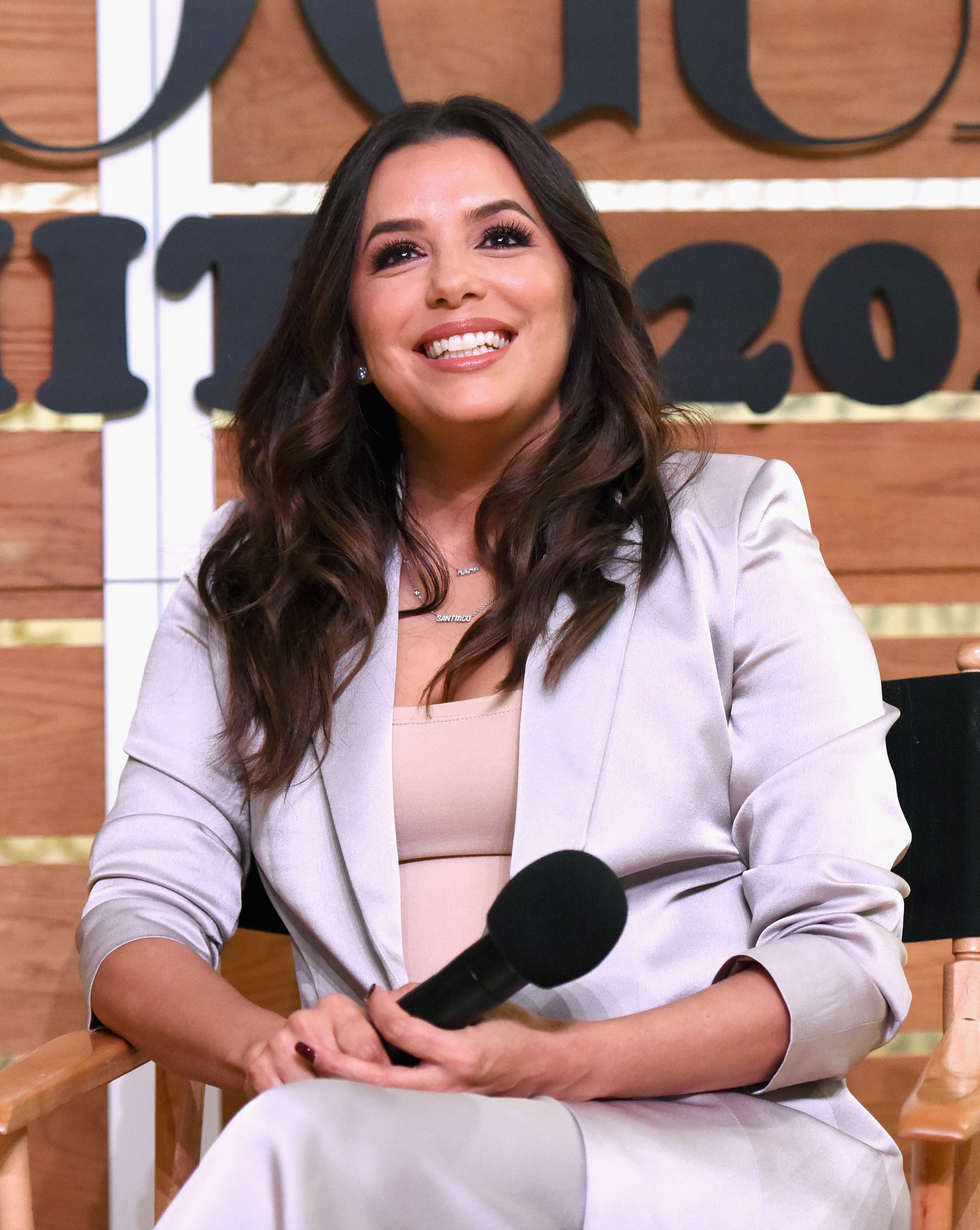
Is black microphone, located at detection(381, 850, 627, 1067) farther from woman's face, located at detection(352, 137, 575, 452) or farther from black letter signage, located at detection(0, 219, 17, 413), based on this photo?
black letter signage, located at detection(0, 219, 17, 413)

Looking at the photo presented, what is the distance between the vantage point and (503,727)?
139 centimetres

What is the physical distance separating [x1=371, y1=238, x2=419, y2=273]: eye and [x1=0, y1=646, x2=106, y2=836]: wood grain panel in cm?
85

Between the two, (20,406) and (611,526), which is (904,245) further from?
(20,406)

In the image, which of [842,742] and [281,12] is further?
[281,12]

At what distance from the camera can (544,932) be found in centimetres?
90

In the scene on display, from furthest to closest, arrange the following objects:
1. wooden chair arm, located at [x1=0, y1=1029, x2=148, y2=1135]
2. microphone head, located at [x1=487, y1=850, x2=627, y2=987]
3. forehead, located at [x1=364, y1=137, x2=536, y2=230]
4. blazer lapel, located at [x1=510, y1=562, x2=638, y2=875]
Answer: forehead, located at [x1=364, y1=137, x2=536, y2=230]
blazer lapel, located at [x1=510, y1=562, x2=638, y2=875]
wooden chair arm, located at [x1=0, y1=1029, x2=148, y2=1135]
microphone head, located at [x1=487, y1=850, x2=627, y2=987]

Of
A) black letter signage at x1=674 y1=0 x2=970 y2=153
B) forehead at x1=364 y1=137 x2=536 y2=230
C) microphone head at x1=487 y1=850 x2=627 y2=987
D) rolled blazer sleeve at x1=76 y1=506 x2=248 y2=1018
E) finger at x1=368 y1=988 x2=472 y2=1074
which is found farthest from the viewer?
black letter signage at x1=674 y1=0 x2=970 y2=153

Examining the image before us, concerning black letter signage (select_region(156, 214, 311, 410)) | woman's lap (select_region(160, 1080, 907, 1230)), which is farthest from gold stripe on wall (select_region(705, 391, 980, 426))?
woman's lap (select_region(160, 1080, 907, 1230))

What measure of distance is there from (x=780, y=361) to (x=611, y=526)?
72 cm

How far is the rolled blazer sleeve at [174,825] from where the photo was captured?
1.42 meters

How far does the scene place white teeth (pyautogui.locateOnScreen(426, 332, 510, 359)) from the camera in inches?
58.4

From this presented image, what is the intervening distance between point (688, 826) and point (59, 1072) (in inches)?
24.4

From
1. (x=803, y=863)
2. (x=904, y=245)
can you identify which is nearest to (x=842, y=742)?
(x=803, y=863)

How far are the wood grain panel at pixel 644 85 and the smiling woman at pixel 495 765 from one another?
1.65 ft
